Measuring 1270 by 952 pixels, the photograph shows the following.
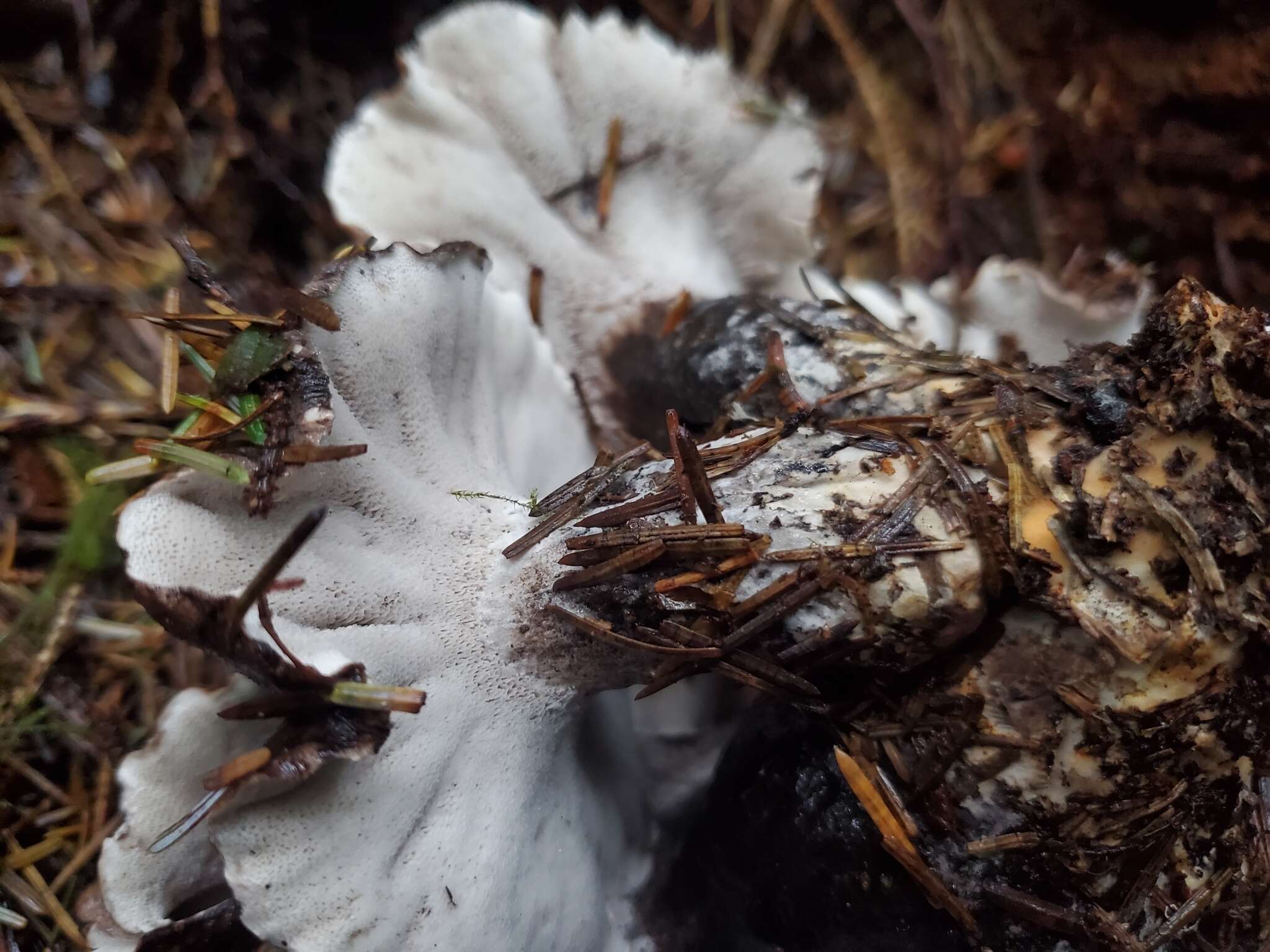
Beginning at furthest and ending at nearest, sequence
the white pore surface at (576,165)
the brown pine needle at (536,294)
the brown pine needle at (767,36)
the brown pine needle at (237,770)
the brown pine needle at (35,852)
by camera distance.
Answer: the brown pine needle at (767,36) < the brown pine needle at (536,294) < the white pore surface at (576,165) < the brown pine needle at (35,852) < the brown pine needle at (237,770)

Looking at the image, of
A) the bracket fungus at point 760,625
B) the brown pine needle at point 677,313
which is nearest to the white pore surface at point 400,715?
the bracket fungus at point 760,625

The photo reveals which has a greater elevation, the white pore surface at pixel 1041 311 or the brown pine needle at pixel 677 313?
the white pore surface at pixel 1041 311

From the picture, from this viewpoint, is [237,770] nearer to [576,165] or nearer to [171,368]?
[171,368]

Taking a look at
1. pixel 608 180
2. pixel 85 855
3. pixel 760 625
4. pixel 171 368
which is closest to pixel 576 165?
pixel 608 180

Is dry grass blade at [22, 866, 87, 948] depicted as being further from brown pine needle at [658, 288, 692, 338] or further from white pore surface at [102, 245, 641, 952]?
brown pine needle at [658, 288, 692, 338]

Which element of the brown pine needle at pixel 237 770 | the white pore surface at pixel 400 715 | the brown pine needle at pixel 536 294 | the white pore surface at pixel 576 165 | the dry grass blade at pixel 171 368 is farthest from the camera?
the brown pine needle at pixel 536 294

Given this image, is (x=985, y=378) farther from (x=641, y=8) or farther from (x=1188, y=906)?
(x=641, y=8)

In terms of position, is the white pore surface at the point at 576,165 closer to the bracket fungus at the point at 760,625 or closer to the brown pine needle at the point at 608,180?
the brown pine needle at the point at 608,180
